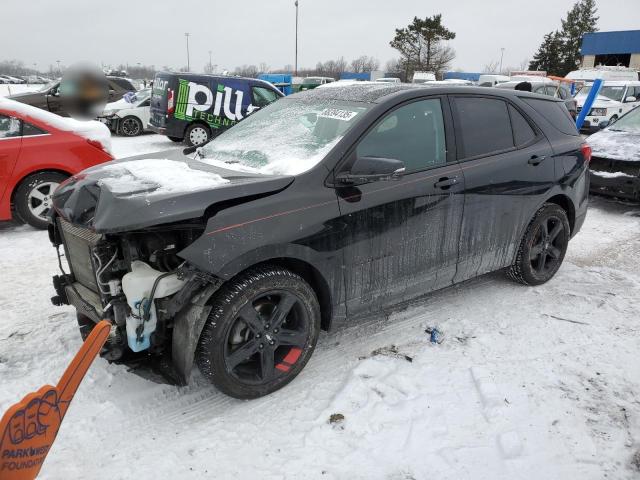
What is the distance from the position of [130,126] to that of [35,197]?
985cm

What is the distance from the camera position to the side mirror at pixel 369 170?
9.64ft

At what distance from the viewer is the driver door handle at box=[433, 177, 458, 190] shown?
3.44 meters

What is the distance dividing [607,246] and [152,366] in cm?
549

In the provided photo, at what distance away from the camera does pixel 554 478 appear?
239cm

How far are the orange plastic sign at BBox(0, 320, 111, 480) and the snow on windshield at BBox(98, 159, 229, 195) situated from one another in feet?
2.73

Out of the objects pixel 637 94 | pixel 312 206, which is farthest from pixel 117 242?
pixel 637 94

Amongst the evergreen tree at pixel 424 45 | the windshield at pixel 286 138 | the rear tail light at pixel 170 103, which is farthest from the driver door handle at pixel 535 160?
the evergreen tree at pixel 424 45

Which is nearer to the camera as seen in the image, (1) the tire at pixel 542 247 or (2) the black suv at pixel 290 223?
(2) the black suv at pixel 290 223

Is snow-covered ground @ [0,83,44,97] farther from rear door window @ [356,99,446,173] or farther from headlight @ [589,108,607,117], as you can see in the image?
headlight @ [589,108,607,117]

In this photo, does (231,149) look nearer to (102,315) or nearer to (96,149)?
(102,315)

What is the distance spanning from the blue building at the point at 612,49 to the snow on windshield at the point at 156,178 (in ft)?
175

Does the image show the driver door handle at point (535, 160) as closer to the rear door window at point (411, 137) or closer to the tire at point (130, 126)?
the rear door window at point (411, 137)

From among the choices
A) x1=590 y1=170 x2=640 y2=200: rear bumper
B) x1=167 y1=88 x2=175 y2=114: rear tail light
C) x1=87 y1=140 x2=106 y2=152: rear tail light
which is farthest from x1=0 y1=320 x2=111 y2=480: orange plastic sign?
x1=167 y1=88 x2=175 y2=114: rear tail light

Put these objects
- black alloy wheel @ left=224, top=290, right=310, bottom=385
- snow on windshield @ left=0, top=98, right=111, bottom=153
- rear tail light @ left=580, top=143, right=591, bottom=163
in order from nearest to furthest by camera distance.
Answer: black alloy wheel @ left=224, top=290, right=310, bottom=385
rear tail light @ left=580, top=143, right=591, bottom=163
snow on windshield @ left=0, top=98, right=111, bottom=153
